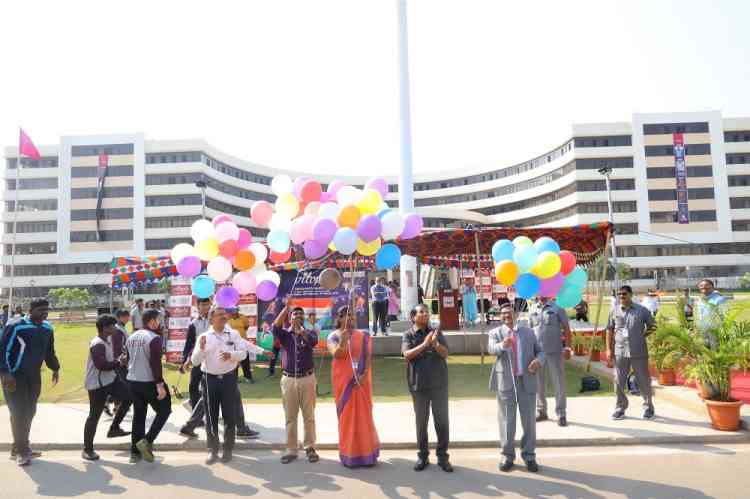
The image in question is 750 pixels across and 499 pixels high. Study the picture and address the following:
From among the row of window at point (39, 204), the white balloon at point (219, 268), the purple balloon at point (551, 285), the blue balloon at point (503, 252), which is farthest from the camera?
the row of window at point (39, 204)

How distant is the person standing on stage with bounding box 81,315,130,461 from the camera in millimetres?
6118

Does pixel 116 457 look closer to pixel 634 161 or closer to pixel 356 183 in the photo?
pixel 634 161

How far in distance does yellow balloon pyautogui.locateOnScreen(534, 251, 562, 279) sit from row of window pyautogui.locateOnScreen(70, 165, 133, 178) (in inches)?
2328

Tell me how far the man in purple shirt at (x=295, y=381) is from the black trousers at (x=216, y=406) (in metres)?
0.67

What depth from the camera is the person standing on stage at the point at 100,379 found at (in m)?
6.12

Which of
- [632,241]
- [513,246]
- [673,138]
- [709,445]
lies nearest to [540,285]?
[513,246]

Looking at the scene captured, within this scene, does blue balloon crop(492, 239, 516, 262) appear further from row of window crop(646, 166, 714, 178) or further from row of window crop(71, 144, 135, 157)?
row of window crop(71, 144, 135, 157)

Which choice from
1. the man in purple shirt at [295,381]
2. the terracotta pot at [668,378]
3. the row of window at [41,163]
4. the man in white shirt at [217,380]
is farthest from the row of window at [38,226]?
the terracotta pot at [668,378]

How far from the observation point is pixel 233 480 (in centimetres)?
529

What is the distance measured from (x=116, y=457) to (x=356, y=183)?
215 feet

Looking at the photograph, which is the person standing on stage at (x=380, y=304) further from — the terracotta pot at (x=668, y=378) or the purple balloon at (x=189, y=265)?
the terracotta pot at (x=668, y=378)

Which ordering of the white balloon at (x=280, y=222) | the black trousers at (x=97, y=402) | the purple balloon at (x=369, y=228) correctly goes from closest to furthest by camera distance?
the black trousers at (x=97, y=402) < the purple balloon at (x=369, y=228) < the white balloon at (x=280, y=222)

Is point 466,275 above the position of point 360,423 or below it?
above

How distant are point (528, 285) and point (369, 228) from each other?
101 inches
